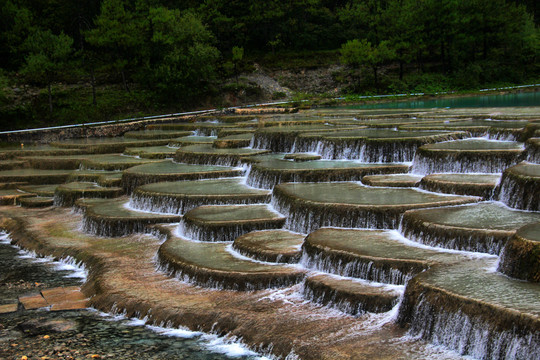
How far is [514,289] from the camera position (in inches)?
380

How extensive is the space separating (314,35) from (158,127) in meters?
32.8

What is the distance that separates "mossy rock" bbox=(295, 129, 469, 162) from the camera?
20.4 metres

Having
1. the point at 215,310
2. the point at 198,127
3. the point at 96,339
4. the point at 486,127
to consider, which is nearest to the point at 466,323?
the point at 215,310

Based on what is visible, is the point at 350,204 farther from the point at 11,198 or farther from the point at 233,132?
the point at 233,132

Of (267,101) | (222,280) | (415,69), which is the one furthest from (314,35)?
(222,280)

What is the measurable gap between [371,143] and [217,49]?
146 ft

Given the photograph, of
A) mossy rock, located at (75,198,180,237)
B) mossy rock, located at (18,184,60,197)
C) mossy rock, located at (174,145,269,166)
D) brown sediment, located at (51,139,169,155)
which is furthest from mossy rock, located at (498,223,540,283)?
brown sediment, located at (51,139,169,155)

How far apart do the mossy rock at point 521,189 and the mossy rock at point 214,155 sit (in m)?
10.4

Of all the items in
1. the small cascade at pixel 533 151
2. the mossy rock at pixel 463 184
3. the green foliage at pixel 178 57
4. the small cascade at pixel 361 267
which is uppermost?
the green foliage at pixel 178 57

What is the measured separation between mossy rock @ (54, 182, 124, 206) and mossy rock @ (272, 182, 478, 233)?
701 centimetres

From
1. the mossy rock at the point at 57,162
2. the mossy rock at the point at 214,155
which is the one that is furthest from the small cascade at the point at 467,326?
the mossy rock at the point at 57,162

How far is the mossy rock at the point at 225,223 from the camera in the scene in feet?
50.8

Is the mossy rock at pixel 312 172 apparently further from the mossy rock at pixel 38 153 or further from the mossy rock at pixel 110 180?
the mossy rock at pixel 38 153

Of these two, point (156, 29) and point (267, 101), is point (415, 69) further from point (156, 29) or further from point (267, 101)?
point (156, 29)
